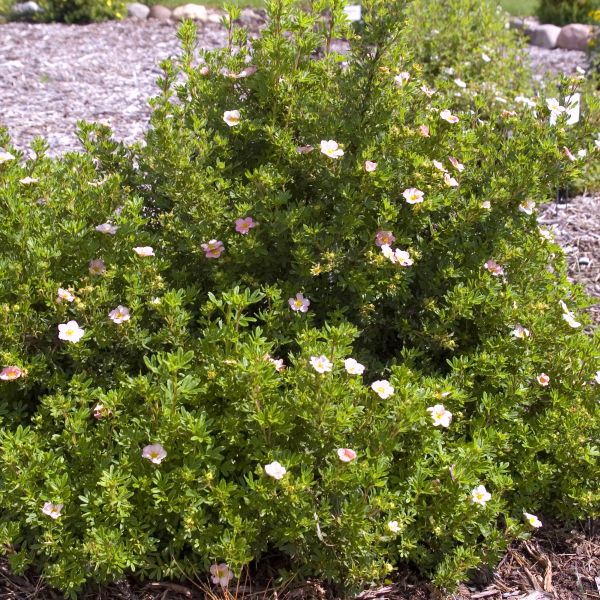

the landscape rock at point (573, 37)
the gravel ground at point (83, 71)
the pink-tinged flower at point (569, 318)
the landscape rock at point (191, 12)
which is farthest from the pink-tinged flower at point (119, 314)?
the landscape rock at point (573, 37)

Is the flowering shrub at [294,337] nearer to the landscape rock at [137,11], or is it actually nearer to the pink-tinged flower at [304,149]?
the pink-tinged flower at [304,149]

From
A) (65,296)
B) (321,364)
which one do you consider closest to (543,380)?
(321,364)

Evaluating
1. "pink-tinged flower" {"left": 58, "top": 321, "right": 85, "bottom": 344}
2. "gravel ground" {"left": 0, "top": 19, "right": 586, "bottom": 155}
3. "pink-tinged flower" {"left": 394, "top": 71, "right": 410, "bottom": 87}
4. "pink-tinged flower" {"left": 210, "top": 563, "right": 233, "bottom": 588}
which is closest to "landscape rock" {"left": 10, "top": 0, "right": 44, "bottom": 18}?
"gravel ground" {"left": 0, "top": 19, "right": 586, "bottom": 155}

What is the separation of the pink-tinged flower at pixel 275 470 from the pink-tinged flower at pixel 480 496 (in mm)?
684

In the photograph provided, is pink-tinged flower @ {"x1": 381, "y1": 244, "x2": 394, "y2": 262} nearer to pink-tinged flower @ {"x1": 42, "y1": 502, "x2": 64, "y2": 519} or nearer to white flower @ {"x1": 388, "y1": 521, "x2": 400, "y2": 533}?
white flower @ {"x1": 388, "y1": 521, "x2": 400, "y2": 533}

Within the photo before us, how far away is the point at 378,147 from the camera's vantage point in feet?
9.67

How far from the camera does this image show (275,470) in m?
2.33

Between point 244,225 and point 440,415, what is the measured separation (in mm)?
987

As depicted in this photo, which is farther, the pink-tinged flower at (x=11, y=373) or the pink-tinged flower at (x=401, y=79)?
the pink-tinged flower at (x=401, y=79)

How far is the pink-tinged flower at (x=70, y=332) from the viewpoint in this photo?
8.61ft

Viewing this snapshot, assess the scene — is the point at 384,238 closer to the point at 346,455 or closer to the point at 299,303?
the point at 299,303

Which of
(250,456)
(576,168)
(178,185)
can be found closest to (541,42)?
→ (576,168)

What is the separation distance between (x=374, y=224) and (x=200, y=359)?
845 millimetres

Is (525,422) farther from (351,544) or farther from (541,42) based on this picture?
(541,42)
